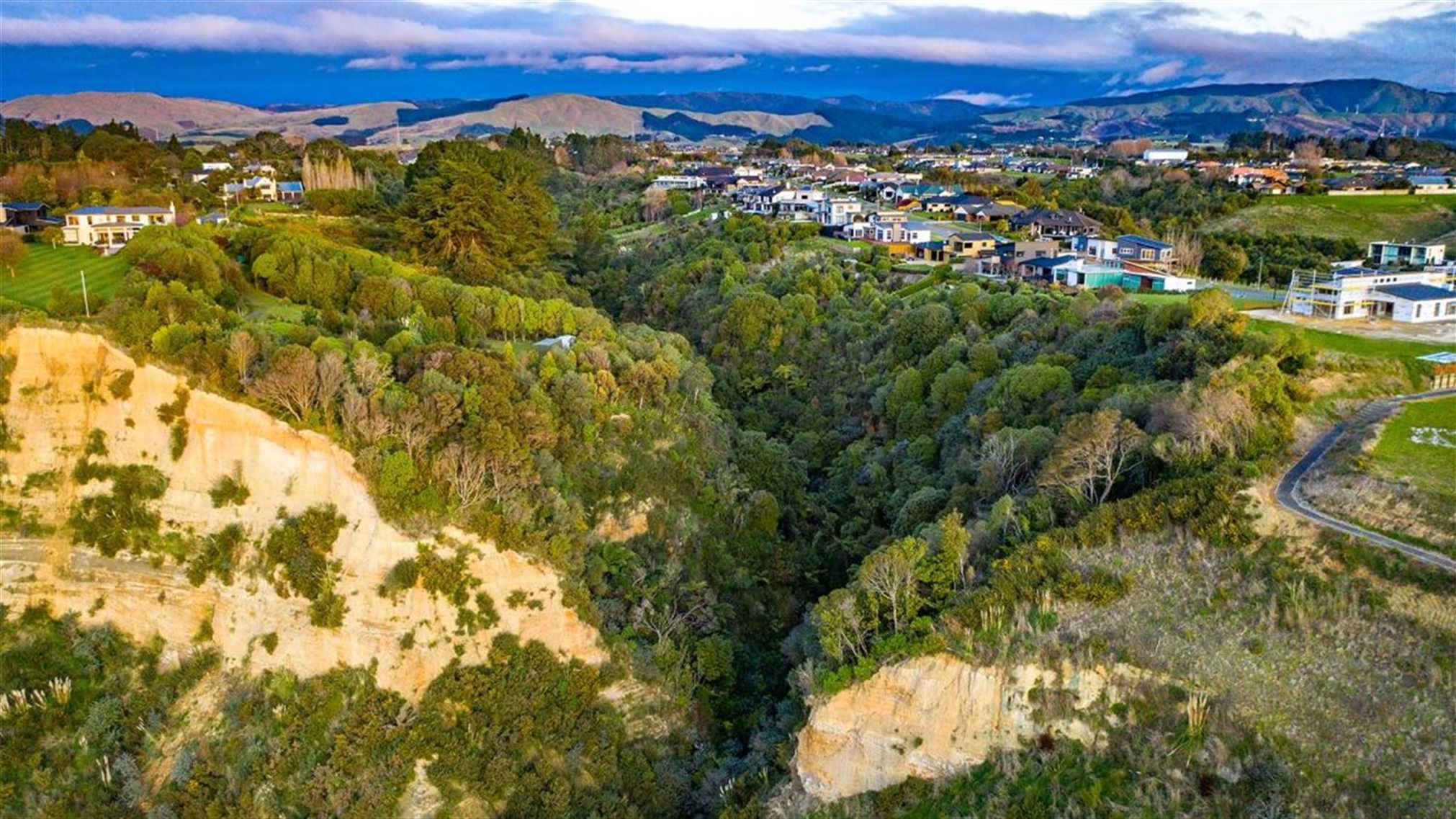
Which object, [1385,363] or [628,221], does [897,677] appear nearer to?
[1385,363]

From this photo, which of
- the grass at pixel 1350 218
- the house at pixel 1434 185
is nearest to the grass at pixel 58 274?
the grass at pixel 1350 218

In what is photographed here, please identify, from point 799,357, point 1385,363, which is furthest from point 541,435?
point 1385,363

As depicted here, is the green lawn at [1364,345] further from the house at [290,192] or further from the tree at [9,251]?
the house at [290,192]

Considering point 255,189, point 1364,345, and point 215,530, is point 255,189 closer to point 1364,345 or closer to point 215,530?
point 215,530

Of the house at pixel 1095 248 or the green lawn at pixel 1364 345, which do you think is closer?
the green lawn at pixel 1364 345

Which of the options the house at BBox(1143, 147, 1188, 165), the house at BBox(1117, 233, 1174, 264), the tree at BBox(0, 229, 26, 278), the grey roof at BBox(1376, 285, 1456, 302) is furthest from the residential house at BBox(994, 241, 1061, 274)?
the house at BBox(1143, 147, 1188, 165)

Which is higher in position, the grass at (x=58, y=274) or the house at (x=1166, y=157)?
the house at (x=1166, y=157)

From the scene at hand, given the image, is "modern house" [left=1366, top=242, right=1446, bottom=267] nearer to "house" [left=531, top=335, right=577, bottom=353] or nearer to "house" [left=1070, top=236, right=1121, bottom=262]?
"house" [left=1070, top=236, right=1121, bottom=262]

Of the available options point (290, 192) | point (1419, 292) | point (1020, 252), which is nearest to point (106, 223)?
point (290, 192)
